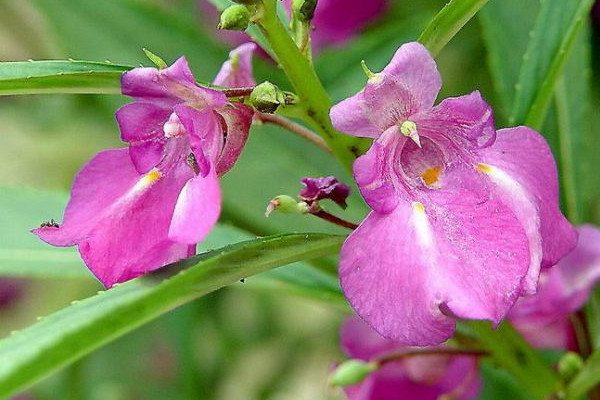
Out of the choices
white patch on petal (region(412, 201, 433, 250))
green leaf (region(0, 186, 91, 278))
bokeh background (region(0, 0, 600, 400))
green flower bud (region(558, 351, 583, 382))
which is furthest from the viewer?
bokeh background (region(0, 0, 600, 400))

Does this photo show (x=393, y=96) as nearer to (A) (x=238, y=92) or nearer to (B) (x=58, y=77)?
(A) (x=238, y=92)

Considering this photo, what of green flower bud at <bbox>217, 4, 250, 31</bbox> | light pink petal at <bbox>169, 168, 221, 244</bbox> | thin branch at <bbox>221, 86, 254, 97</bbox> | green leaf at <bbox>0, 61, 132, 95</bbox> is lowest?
light pink petal at <bbox>169, 168, 221, 244</bbox>

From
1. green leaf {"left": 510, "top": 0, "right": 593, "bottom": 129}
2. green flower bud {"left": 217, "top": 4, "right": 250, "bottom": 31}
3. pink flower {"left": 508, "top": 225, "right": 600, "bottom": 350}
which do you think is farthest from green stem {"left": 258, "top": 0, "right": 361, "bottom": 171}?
pink flower {"left": 508, "top": 225, "right": 600, "bottom": 350}

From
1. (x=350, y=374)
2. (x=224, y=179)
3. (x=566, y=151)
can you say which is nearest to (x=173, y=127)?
(x=350, y=374)

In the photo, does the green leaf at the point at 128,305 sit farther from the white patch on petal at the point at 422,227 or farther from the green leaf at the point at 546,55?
the green leaf at the point at 546,55

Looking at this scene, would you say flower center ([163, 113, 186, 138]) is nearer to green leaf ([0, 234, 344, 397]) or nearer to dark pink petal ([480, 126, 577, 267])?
green leaf ([0, 234, 344, 397])

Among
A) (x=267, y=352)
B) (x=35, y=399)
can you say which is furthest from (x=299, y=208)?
(x=35, y=399)
